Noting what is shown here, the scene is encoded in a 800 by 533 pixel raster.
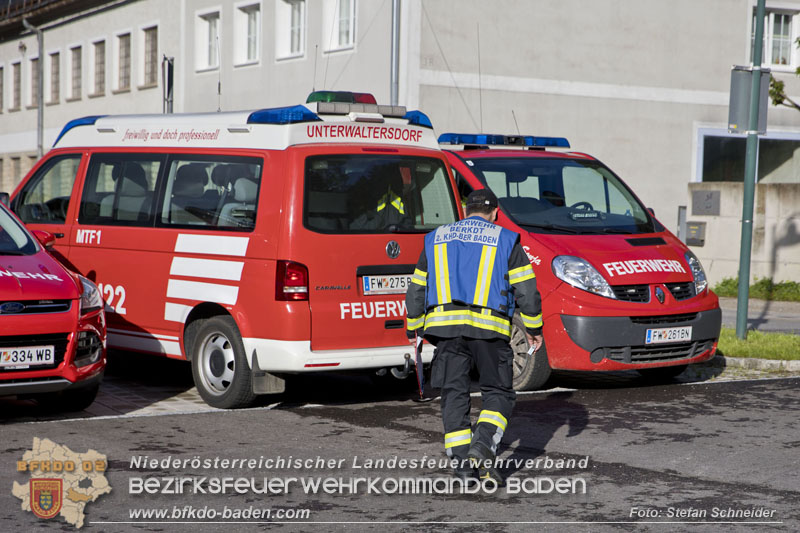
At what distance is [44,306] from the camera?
808 cm

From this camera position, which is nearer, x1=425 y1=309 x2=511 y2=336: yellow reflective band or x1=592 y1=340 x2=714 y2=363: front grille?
x1=425 y1=309 x2=511 y2=336: yellow reflective band

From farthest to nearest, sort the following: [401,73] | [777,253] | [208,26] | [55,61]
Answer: [55,61] → [208,26] → [401,73] → [777,253]

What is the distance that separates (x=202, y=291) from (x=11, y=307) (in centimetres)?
154

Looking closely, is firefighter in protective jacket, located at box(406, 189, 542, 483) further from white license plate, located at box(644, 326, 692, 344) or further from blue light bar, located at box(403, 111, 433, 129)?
white license plate, located at box(644, 326, 692, 344)

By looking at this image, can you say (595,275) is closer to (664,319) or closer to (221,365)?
(664,319)

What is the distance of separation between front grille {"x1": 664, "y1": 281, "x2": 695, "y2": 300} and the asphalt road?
0.81 m

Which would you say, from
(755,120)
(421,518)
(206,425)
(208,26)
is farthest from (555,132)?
(421,518)

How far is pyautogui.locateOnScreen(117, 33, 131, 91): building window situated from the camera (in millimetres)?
33406

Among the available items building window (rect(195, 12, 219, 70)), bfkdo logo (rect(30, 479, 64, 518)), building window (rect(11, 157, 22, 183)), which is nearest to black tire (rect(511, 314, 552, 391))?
bfkdo logo (rect(30, 479, 64, 518))

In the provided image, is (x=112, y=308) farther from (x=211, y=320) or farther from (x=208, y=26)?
(x=208, y=26)

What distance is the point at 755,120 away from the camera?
12445 mm

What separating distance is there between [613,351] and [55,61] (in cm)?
3172

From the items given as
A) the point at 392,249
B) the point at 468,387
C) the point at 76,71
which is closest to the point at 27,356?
the point at 392,249

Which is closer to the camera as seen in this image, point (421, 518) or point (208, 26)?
point (421, 518)
